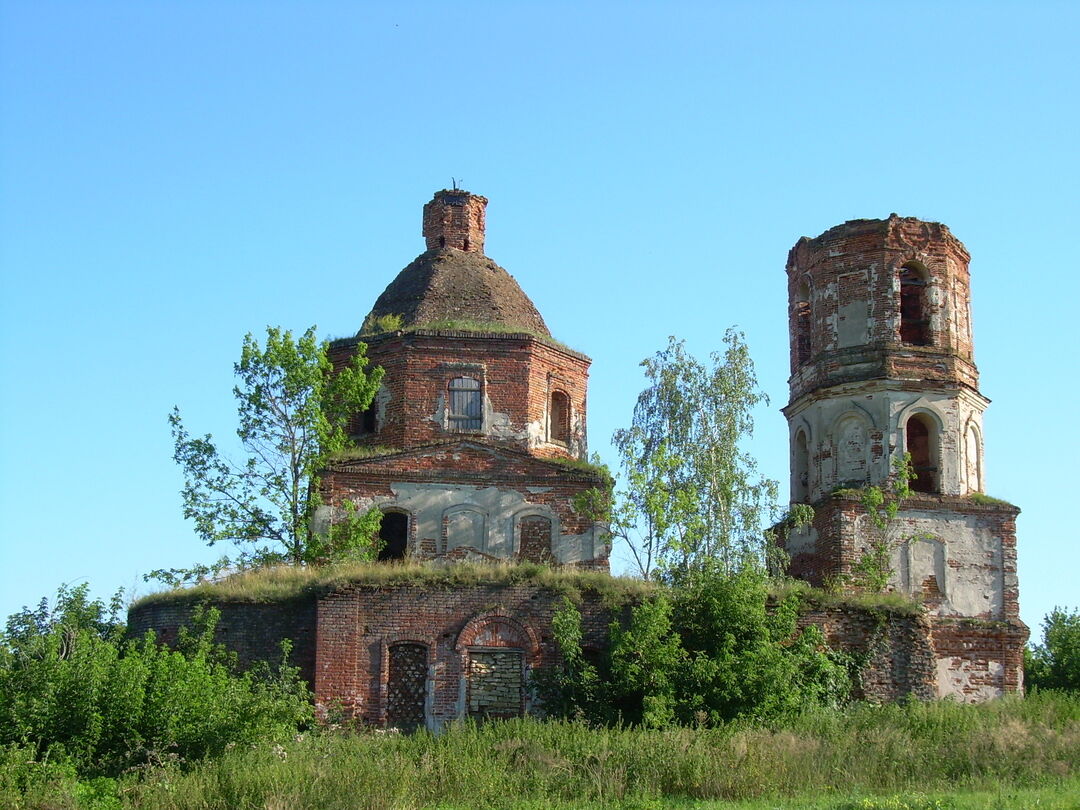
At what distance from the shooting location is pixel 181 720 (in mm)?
22906

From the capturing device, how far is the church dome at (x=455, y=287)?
112ft

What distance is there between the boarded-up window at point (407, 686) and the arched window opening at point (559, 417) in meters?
8.48

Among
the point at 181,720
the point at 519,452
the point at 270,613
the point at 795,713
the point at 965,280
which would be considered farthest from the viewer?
the point at 965,280

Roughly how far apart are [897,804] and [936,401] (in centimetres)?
1470

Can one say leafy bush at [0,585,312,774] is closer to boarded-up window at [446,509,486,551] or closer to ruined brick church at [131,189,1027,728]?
ruined brick church at [131,189,1027,728]

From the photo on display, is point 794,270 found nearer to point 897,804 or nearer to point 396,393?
point 396,393

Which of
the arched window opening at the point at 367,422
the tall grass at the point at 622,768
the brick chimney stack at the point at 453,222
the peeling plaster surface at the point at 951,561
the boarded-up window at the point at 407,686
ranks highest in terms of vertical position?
the brick chimney stack at the point at 453,222

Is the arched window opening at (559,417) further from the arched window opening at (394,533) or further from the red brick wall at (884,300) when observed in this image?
the red brick wall at (884,300)

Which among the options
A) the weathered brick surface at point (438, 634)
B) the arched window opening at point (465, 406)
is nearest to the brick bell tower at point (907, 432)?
the arched window opening at point (465, 406)

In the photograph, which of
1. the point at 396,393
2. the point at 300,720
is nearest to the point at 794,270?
the point at 396,393

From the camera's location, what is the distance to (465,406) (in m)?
32.8

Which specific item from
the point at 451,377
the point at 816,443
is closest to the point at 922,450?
the point at 816,443

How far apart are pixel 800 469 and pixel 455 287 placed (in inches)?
336

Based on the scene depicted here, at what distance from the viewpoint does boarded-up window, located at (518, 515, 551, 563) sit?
102ft
